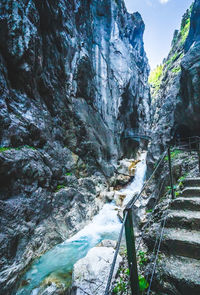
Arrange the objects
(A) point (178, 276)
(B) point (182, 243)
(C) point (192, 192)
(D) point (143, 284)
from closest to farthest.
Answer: (A) point (178, 276) → (D) point (143, 284) → (B) point (182, 243) → (C) point (192, 192)

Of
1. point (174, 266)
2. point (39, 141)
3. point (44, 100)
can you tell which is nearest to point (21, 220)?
→ point (39, 141)

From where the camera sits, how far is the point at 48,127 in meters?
9.41

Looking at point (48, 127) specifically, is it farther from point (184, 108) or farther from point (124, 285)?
point (184, 108)

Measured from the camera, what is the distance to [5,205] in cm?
529

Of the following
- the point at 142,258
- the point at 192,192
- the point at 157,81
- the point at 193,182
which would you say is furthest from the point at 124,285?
the point at 157,81

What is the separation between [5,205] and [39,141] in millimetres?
3897

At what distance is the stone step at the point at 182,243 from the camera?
1.94 m

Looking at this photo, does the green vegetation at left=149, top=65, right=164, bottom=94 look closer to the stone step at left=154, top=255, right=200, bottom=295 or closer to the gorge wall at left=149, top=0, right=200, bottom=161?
the gorge wall at left=149, top=0, right=200, bottom=161

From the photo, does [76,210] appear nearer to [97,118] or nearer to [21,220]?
[21,220]

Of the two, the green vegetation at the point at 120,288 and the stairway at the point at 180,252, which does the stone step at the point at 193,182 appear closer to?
the stairway at the point at 180,252

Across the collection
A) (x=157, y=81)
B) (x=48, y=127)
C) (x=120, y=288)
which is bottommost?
(x=120, y=288)

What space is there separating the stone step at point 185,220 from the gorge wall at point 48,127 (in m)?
5.46

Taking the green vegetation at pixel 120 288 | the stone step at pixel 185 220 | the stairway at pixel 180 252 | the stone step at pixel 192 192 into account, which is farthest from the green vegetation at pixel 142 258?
the stone step at pixel 192 192

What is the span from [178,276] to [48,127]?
9.37 meters
